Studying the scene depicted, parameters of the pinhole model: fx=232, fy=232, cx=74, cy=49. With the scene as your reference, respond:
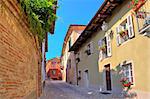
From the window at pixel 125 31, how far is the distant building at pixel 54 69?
42.8 meters

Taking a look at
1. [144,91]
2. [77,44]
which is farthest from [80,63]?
[144,91]

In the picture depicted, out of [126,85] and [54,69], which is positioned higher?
[54,69]

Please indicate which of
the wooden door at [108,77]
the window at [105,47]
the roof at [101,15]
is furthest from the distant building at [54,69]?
the wooden door at [108,77]

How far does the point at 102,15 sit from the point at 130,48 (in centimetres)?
395

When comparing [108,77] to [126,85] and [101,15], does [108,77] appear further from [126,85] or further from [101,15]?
[126,85]

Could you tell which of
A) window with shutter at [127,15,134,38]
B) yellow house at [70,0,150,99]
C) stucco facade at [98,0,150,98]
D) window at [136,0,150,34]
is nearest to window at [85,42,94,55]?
yellow house at [70,0,150,99]

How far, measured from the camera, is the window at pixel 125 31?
1120cm

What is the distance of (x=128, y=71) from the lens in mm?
11688

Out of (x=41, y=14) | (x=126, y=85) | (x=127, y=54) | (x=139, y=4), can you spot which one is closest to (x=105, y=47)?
(x=127, y=54)

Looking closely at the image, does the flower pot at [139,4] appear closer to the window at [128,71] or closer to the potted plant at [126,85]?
the window at [128,71]

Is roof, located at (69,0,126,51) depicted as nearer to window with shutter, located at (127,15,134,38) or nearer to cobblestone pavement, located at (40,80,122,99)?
window with shutter, located at (127,15,134,38)

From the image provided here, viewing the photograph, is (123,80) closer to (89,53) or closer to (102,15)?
(102,15)

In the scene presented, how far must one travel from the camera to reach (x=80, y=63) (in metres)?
24.3

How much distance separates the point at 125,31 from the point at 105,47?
11.6 feet
